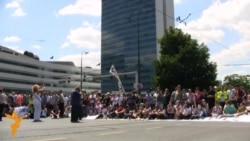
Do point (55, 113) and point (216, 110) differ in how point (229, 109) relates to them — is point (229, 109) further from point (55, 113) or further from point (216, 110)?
point (55, 113)

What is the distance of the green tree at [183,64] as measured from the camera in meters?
55.6

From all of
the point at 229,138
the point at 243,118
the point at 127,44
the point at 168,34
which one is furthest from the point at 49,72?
the point at 229,138

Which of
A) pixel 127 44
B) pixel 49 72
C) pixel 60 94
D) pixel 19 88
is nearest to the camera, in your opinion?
pixel 60 94

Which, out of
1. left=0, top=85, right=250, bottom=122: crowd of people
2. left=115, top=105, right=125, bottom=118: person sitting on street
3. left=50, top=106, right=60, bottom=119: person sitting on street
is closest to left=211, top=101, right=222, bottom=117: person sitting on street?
left=0, top=85, right=250, bottom=122: crowd of people

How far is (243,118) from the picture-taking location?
76.4 feet

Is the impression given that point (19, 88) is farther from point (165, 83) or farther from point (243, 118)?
point (243, 118)

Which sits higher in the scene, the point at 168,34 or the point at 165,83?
the point at 168,34

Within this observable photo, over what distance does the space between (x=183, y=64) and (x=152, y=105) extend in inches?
1147

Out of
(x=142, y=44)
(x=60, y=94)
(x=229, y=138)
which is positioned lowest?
(x=229, y=138)

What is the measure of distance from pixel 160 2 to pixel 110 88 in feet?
254

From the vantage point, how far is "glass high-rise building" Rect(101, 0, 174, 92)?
52.8m

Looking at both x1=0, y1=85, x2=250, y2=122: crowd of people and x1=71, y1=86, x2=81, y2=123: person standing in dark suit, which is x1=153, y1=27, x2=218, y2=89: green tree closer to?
x1=0, y1=85, x2=250, y2=122: crowd of people

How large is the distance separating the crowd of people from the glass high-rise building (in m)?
18.0

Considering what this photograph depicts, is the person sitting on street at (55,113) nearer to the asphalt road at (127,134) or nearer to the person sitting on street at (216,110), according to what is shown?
the person sitting on street at (216,110)
